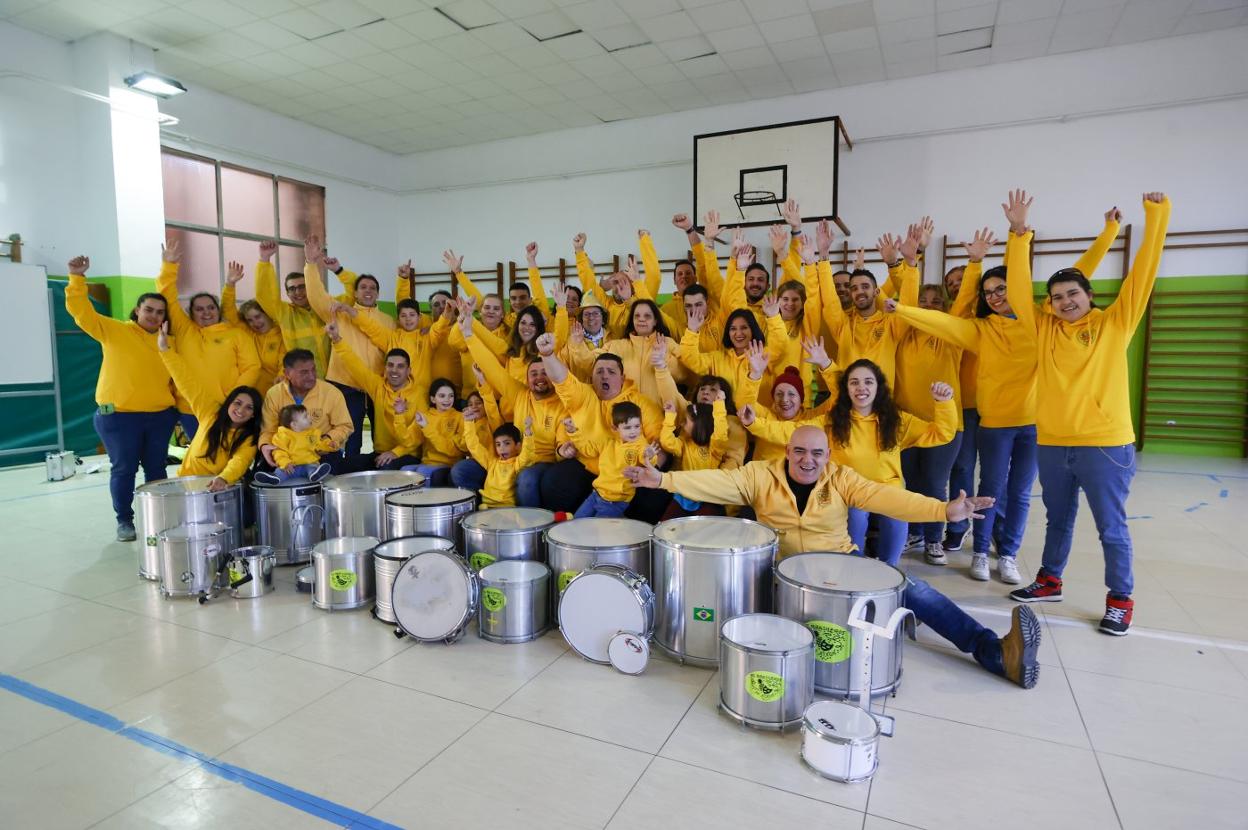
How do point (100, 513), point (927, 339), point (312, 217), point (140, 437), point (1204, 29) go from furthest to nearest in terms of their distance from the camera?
point (312, 217) → point (1204, 29) → point (100, 513) → point (140, 437) → point (927, 339)

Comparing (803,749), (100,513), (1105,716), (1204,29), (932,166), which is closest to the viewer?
(803,749)

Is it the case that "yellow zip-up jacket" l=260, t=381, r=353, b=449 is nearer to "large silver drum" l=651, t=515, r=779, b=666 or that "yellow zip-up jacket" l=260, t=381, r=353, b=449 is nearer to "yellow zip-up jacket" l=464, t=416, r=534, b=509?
"yellow zip-up jacket" l=464, t=416, r=534, b=509

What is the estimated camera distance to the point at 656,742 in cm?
212

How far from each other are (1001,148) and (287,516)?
7724 millimetres

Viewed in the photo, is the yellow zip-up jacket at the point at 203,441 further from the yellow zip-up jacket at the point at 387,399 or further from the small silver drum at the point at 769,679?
the small silver drum at the point at 769,679

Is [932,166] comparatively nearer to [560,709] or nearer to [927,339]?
[927,339]

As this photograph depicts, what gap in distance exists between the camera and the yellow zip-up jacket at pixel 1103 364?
9.14 ft

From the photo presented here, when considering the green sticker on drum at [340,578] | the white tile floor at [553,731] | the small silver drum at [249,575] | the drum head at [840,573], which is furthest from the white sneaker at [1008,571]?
the small silver drum at [249,575]

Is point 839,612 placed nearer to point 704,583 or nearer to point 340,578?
point 704,583

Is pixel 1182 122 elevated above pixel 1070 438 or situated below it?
above

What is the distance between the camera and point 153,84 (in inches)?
266

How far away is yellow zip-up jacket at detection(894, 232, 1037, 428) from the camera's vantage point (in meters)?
3.38

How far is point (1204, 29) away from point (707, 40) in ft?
15.5

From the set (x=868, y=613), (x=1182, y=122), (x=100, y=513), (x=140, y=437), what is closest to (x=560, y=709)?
(x=868, y=613)
